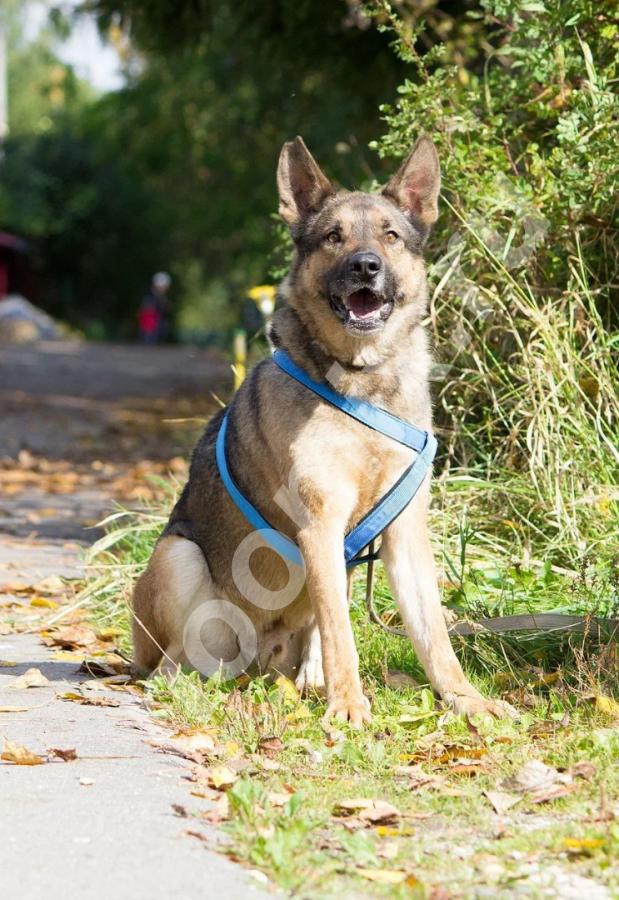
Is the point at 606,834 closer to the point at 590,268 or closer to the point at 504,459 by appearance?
the point at 504,459

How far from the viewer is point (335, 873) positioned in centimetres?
326

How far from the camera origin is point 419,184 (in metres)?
5.25

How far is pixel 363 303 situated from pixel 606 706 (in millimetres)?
1768

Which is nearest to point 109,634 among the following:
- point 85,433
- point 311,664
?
point 311,664

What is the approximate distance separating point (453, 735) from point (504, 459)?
2.58 meters

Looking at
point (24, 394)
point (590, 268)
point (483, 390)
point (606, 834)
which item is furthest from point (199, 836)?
point (24, 394)

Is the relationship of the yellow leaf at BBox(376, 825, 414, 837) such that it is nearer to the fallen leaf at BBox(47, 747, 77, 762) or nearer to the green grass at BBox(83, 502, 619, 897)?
the green grass at BBox(83, 502, 619, 897)

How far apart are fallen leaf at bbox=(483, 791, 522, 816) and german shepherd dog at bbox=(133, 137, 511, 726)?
730 millimetres

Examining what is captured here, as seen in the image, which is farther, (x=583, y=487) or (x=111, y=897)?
(x=583, y=487)

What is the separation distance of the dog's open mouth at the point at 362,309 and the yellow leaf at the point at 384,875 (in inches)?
86.4

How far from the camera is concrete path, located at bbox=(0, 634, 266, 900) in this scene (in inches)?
123

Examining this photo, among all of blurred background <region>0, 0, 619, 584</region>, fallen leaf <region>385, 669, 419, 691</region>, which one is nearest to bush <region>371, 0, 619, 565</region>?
blurred background <region>0, 0, 619, 584</region>

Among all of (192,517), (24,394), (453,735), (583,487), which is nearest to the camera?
(453,735)

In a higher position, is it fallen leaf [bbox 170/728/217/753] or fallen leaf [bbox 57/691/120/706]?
fallen leaf [bbox 170/728/217/753]
